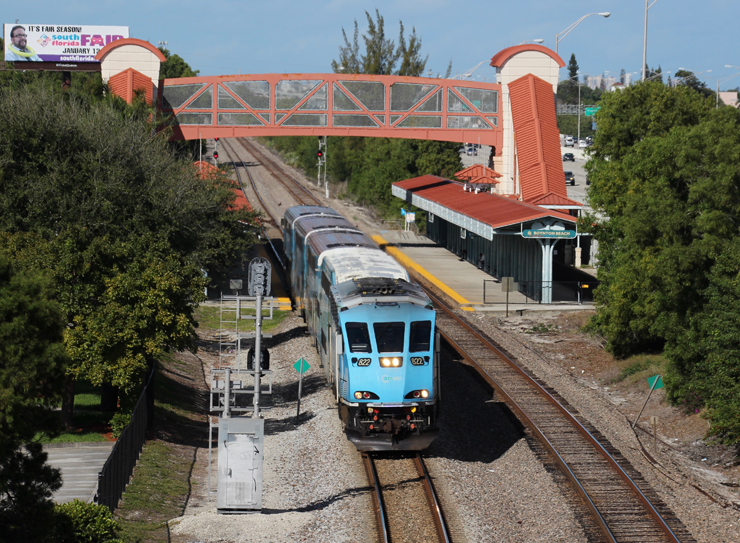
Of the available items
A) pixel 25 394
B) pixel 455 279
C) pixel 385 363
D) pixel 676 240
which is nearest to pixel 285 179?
pixel 455 279

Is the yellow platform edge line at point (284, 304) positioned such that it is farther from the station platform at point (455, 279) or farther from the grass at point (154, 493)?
the grass at point (154, 493)

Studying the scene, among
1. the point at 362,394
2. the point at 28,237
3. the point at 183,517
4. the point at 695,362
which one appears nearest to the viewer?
the point at 183,517

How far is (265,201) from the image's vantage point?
270 feet

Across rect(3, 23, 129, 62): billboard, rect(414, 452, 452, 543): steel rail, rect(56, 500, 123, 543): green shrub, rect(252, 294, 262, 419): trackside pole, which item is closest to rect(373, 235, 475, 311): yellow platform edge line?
rect(414, 452, 452, 543): steel rail

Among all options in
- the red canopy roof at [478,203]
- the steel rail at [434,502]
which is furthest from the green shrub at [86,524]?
the red canopy roof at [478,203]

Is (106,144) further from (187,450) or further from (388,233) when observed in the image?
(388,233)

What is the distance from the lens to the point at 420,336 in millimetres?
20641

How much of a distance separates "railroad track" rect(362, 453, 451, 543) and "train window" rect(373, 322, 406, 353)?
9.33 feet

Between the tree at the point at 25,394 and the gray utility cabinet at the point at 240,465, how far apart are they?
5676 mm

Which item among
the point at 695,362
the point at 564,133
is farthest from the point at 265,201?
the point at 564,133

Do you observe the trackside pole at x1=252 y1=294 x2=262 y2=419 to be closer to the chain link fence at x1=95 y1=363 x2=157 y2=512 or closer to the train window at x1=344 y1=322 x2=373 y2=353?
the train window at x1=344 y1=322 x2=373 y2=353

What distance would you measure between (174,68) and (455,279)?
102778 millimetres

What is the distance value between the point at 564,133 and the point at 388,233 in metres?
98.9

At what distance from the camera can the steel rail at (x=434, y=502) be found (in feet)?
54.8
